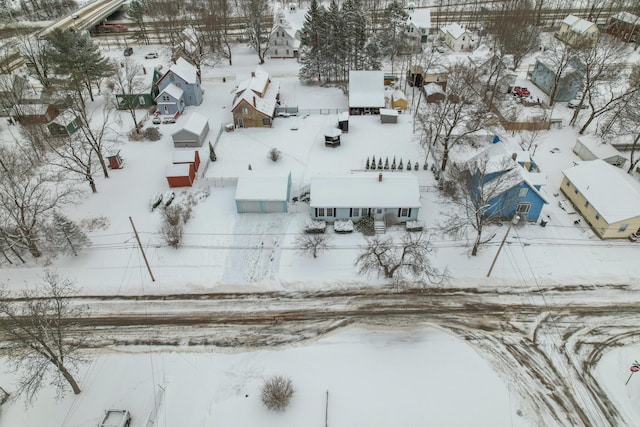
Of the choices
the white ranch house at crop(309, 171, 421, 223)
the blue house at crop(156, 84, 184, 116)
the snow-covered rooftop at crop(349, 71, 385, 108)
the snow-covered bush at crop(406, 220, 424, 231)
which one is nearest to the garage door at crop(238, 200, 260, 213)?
the white ranch house at crop(309, 171, 421, 223)

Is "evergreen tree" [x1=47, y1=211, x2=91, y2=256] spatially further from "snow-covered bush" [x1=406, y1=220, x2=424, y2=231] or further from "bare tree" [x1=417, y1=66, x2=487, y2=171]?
"bare tree" [x1=417, y1=66, x2=487, y2=171]

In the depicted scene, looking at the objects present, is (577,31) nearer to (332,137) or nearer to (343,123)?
(343,123)

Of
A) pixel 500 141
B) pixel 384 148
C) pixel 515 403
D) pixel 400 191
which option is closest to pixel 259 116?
pixel 384 148

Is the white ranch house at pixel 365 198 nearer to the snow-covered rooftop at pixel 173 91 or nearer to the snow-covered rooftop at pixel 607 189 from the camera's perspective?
the snow-covered rooftop at pixel 607 189

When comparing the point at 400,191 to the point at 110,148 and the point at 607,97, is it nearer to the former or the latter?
the point at 110,148

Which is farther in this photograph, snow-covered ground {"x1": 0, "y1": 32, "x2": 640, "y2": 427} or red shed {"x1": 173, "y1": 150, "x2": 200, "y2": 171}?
red shed {"x1": 173, "y1": 150, "x2": 200, "y2": 171}
